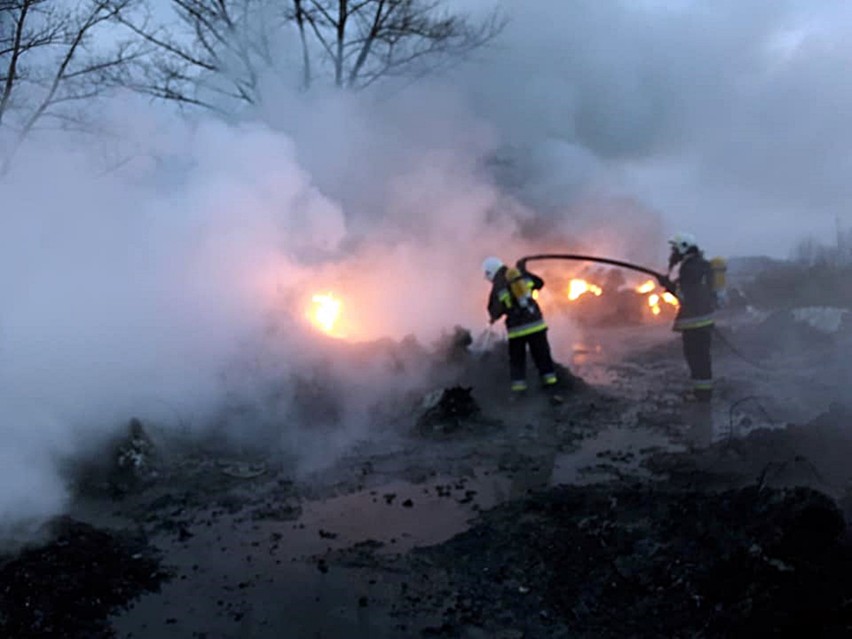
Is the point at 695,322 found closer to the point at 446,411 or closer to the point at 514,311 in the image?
the point at 514,311

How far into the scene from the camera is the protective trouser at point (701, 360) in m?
8.01

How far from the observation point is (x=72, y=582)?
13.1ft

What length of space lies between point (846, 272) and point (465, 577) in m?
15.0

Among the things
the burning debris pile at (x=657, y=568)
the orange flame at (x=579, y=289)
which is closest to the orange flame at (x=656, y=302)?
the orange flame at (x=579, y=289)

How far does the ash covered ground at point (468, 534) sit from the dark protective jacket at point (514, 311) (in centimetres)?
106

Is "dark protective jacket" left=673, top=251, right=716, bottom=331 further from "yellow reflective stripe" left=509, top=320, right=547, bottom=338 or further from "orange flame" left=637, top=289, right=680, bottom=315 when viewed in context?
"orange flame" left=637, top=289, right=680, bottom=315

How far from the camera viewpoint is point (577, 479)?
576 cm

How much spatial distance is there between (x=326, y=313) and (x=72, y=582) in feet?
19.9

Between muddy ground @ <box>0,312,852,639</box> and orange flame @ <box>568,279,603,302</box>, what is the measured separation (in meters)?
9.32

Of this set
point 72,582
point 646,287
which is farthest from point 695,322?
point 646,287

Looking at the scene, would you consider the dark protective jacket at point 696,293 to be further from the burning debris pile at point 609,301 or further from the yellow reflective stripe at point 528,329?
the burning debris pile at point 609,301

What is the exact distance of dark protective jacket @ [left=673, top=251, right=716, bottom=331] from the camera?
8047 millimetres

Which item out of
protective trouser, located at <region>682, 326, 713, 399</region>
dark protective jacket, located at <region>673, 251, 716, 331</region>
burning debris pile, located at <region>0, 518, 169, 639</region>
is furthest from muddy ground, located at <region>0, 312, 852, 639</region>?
dark protective jacket, located at <region>673, 251, 716, 331</region>

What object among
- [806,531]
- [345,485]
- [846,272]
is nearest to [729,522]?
[806,531]
